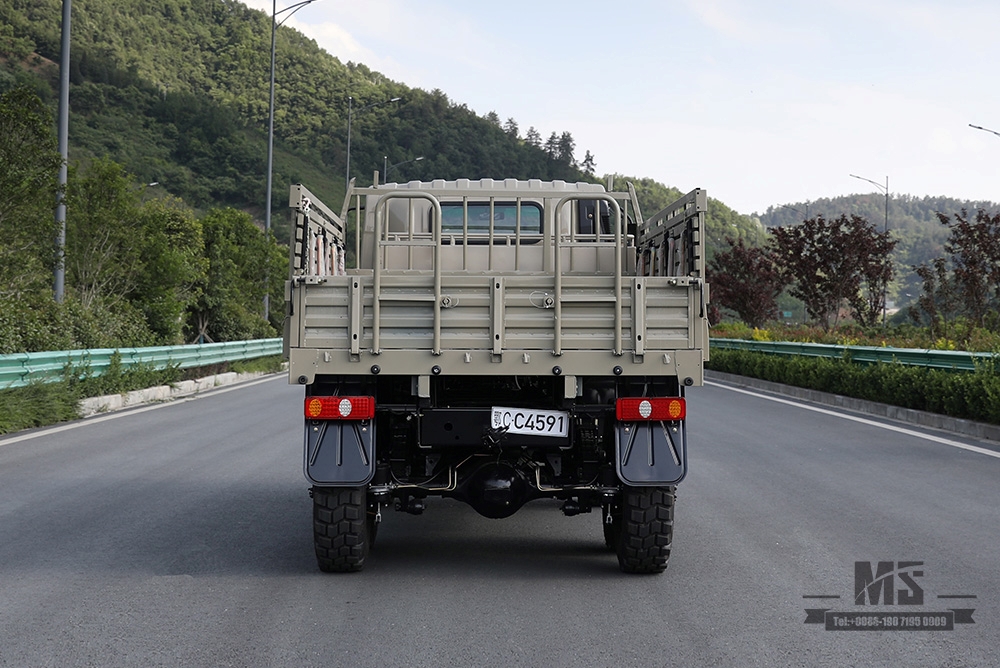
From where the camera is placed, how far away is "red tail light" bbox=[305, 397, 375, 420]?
643 cm

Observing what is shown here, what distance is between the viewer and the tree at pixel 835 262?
35.1 metres

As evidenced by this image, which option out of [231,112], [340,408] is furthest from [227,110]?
[340,408]

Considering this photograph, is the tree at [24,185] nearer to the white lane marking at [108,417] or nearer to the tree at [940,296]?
the white lane marking at [108,417]

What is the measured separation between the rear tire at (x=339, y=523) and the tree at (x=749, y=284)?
36309mm

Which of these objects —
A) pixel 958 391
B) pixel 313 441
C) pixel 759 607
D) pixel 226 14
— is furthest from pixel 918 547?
pixel 226 14

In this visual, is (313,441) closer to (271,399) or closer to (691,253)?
(691,253)

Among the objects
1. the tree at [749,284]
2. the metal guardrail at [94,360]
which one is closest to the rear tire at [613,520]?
the metal guardrail at [94,360]

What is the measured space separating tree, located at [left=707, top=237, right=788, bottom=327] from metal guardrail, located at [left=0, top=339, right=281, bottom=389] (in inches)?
836

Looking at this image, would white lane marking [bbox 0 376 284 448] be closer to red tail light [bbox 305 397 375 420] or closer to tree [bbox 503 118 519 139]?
red tail light [bbox 305 397 375 420]

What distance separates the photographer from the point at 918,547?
734 centimetres

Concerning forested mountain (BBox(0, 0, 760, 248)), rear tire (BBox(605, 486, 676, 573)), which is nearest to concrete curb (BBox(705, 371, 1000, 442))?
rear tire (BBox(605, 486, 676, 573))

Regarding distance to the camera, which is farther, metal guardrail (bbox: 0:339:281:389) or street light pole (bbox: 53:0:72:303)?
street light pole (bbox: 53:0:72:303)

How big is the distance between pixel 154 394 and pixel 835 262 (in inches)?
904

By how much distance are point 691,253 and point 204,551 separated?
366 cm
